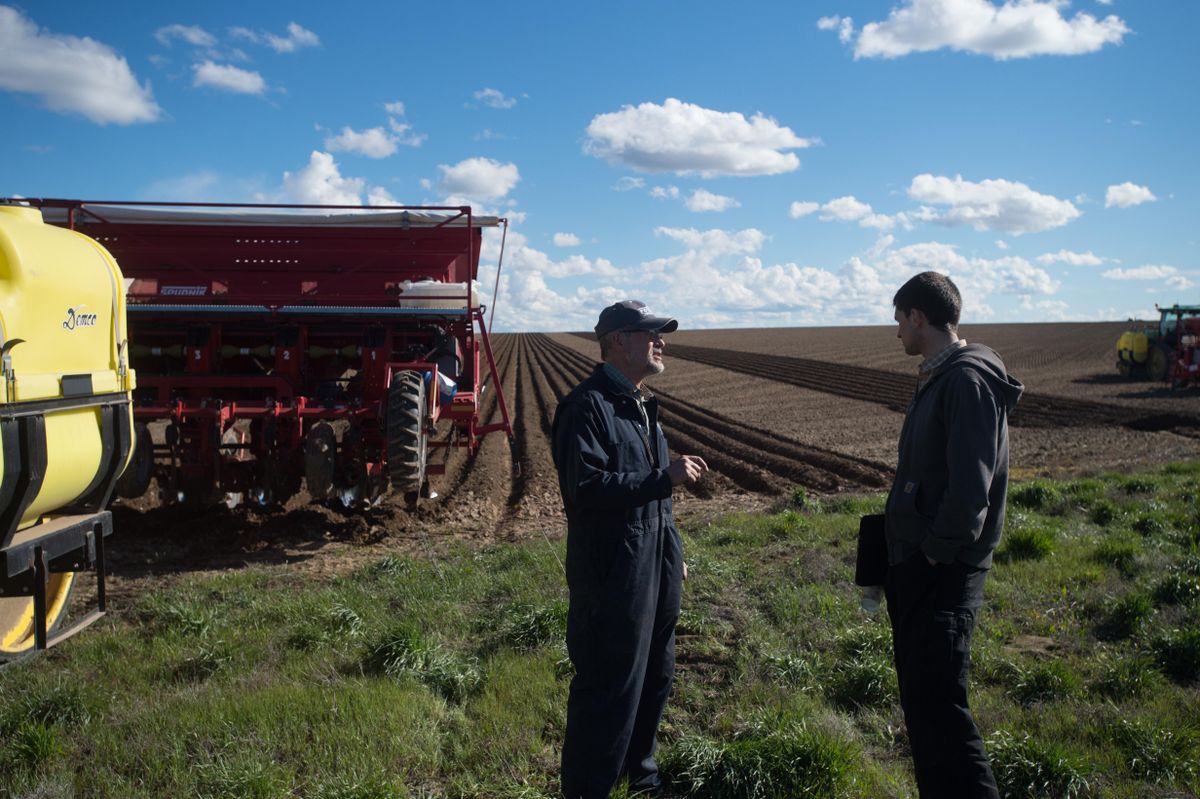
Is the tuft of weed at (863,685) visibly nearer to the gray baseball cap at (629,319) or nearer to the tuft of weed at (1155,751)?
the tuft of weed at (1155,751)

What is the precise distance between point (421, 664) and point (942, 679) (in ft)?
8.54

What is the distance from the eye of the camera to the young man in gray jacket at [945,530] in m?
2.79

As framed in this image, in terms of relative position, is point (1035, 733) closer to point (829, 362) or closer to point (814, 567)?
point (814, 567)

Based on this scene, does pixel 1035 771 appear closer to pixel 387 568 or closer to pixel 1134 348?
pixel 387 568

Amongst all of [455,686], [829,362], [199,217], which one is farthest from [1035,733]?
[829,362]

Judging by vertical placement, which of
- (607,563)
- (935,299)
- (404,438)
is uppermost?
(935,299)

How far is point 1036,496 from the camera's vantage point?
357 inches

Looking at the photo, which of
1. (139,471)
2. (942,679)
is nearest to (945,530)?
(942,679)

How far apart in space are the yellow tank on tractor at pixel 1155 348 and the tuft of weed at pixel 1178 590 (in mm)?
22196

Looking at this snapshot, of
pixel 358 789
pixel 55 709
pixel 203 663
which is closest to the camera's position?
pixel 358 789

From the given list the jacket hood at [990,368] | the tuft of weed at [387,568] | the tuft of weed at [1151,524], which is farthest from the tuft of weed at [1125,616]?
the tuft of weed at [387,568]

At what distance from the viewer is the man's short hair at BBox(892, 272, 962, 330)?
304cm

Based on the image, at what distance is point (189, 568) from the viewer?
290 inches

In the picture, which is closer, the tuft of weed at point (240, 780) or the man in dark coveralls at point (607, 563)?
the man in dark coveralls at point (607, 563)
